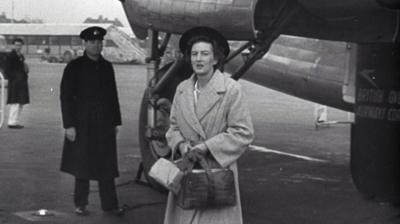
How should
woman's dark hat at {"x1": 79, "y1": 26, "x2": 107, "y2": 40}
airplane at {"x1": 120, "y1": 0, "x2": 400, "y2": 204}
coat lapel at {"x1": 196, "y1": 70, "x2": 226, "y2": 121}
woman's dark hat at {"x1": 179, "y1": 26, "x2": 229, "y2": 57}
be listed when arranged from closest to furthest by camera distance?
coat lapel at {"x1": 196, "y1": 70, "x2": 226, "y2": 121} → woman's dark hat at {"x1": 179, "y1": 26, "x2": 229, "y2": 57} → airplane at {"x1": 120, "y1": 0, "x2": 400, "y2": 204} → woman's dark hat at {"x1": 79, "y1": 26, "x2": 107, "y2": 40}

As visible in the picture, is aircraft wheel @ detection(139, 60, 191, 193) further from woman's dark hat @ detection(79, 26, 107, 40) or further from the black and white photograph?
woman's dark hat @ detection(79, 26, 107, 40)

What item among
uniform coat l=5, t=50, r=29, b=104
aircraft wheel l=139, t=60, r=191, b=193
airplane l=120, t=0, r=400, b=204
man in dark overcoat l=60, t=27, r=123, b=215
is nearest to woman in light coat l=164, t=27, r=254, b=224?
airplane l=120, t=0, r=400, b=204

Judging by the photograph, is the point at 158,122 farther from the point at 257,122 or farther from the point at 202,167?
the point at 257,122

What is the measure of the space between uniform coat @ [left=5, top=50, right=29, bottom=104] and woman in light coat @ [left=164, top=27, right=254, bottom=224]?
10.9 m

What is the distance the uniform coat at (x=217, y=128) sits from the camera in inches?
160

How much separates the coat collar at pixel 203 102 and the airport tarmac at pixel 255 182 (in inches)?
113

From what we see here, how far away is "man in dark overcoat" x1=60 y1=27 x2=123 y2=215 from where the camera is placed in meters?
7.00

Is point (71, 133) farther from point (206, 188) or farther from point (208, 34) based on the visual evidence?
point (206, 188)

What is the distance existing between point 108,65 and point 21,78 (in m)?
8.23

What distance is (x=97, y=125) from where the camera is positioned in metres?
7.06

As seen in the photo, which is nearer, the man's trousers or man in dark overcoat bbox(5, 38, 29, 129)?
the man's trousers

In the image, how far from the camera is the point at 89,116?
277 inches

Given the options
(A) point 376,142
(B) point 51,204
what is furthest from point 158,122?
(A) point 376,142

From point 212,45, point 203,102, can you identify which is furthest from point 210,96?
point 212,45
